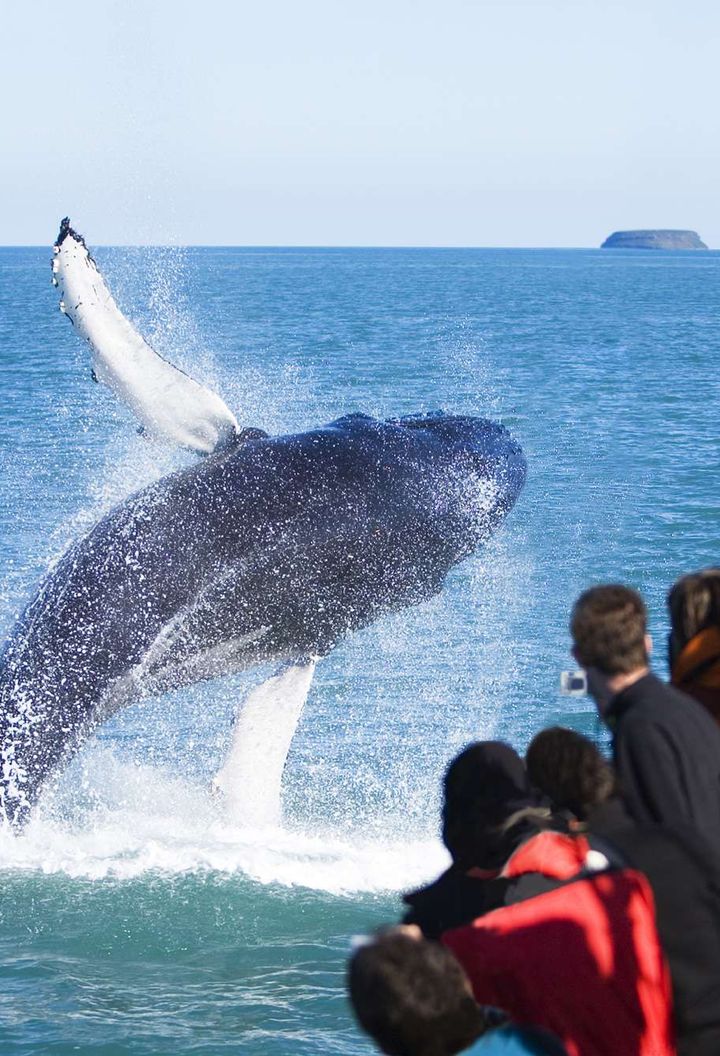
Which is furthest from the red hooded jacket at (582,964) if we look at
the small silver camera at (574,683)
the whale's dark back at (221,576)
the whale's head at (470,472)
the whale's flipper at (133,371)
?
the whale's flipper at (133,371)

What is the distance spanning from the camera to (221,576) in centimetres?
1110

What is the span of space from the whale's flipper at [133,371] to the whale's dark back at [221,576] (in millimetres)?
298

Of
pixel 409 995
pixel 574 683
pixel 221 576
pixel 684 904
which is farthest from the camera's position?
pixel 221 576

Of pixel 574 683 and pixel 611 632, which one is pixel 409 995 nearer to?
pixel 611 632

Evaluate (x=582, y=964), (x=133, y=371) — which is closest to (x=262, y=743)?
(x=133, y=371)

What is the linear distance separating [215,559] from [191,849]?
243 centimetres

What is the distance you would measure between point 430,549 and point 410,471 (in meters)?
0.61

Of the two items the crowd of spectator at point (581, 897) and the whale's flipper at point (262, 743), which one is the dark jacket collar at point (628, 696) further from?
the whale's flipper at point (262, 743)

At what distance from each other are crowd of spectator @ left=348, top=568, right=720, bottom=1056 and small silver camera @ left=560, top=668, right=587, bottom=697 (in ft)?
0.27

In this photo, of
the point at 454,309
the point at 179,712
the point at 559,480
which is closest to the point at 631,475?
the point at 559,480

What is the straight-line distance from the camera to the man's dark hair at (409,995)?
418 cm

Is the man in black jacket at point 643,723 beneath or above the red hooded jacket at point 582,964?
above

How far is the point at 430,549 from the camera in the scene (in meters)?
11.4

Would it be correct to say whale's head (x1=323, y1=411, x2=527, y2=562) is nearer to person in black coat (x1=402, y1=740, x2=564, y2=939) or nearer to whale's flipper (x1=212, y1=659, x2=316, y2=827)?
whale's flipper (x1=212, y1=659, x2=316, y2=827)
